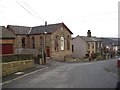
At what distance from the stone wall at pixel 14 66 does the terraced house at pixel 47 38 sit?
850 inches

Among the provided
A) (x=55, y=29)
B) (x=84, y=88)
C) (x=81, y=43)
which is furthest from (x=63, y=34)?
(x=84, y=88)

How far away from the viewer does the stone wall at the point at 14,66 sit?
1007 inches

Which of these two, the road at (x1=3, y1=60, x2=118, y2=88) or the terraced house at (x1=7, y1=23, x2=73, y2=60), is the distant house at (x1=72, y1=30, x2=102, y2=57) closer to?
the terraced house at (x1=7, y1=23, x2=73, y2=60)

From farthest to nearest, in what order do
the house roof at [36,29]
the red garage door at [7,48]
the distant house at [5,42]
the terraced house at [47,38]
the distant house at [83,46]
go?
1. the distant house at [83,46]
2. the house roof at [36,29]
3. the terraced house at [47,38]
4. the red garage door at [7,48]
5. the distant house at [5,42]

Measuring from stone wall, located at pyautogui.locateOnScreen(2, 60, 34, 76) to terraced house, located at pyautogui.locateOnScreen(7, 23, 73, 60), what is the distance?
70.9 ft

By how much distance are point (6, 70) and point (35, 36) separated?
33986 mm

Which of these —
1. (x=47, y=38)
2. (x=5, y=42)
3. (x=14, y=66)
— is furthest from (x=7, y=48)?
(x=47, y=38)

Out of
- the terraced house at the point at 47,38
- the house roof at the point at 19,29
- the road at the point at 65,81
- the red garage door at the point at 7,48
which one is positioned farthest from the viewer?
the house roof at the point at 19,29

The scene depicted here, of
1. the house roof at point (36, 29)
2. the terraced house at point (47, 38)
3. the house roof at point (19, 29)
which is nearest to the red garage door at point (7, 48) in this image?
the terraced house at point (47, 38)

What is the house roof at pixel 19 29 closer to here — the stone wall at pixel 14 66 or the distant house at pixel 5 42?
the distant house at pixel 5 42

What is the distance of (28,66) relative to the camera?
34.0 meters

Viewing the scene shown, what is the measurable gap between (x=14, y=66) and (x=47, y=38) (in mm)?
28535

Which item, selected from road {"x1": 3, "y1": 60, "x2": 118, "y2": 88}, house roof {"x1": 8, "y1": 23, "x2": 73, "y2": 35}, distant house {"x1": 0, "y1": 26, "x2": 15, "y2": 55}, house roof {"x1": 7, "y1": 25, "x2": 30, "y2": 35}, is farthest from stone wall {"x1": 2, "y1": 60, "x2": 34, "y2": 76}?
house roof {"x1": 7, "y1": 25, "x2": 30, "y2": 35}

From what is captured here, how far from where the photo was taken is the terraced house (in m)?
56.7
